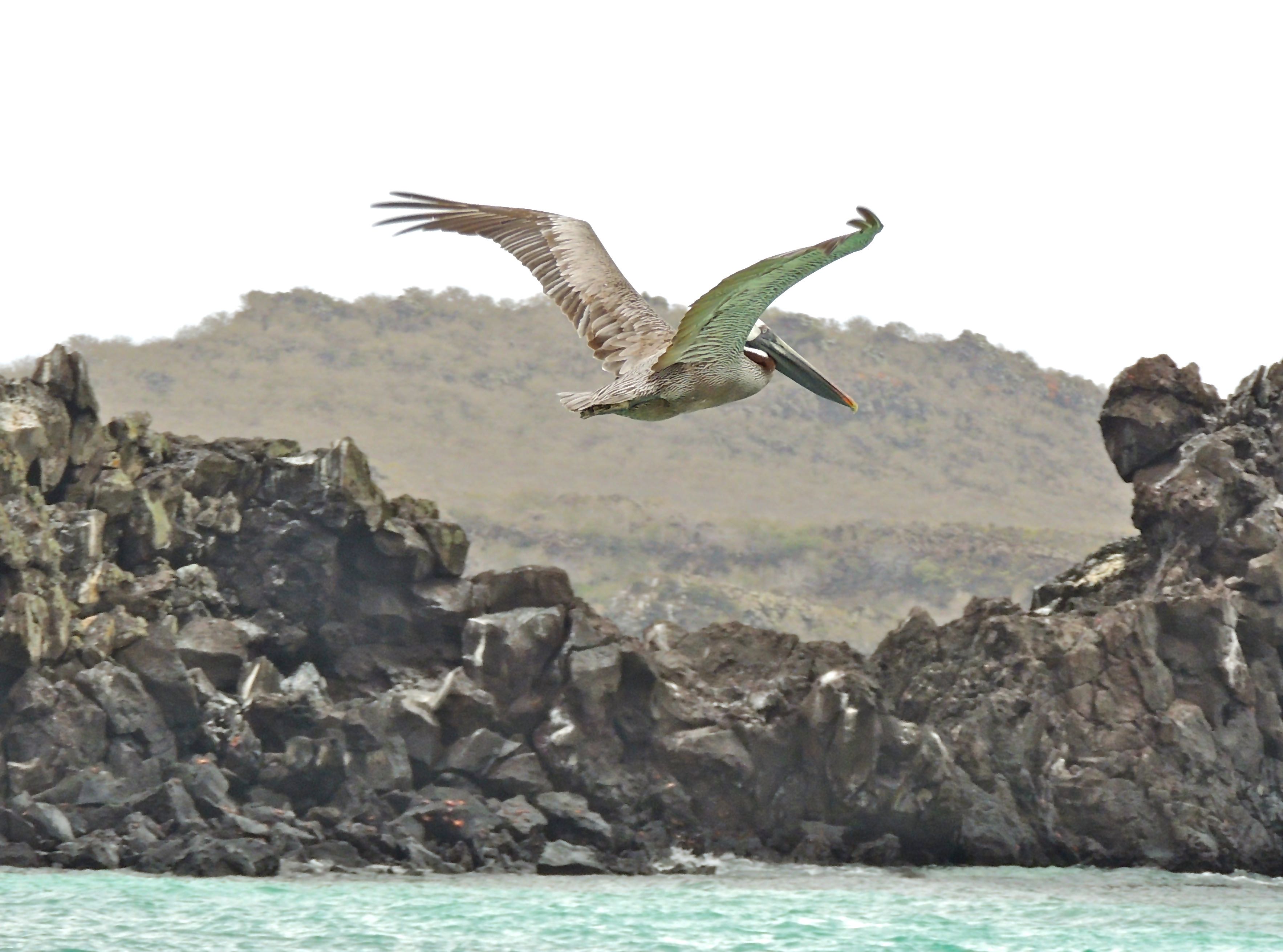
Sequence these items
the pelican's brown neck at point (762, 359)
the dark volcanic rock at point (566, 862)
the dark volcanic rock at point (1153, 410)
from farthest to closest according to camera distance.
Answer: the dark volcanic rock at point (1153, 410)
the dark volcanic rock at point (566, 862)
the pelican's brown neck at point (762, 359)

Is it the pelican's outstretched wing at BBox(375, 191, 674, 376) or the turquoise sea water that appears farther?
the turquoise sea water

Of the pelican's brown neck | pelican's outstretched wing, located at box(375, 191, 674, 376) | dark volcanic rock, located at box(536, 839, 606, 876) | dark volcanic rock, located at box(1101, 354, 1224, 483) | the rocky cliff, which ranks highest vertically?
dark volcanic rock, located at box(1101, 354, 1224, 483)

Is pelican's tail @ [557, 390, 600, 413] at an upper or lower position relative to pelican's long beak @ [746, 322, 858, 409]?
lower

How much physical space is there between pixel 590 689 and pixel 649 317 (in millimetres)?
31890

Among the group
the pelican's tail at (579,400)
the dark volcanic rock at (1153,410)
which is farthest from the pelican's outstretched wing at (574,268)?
the dark volcanic rock at (1153,410)

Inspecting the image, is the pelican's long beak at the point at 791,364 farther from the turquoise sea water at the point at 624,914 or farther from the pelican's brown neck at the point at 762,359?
the turquoise sea water at the point at 624,914

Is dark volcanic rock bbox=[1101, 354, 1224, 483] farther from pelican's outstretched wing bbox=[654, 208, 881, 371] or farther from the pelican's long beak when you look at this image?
pelican's outstretched wing bbox=[654, 208, 881, 371]

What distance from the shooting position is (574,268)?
13312 mm

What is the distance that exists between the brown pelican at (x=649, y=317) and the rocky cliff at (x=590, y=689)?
2946cm

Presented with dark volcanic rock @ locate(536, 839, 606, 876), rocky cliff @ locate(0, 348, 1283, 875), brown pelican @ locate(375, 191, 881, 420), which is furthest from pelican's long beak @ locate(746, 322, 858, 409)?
dark volcanic rock @ locate(536, 839, 606, 876)

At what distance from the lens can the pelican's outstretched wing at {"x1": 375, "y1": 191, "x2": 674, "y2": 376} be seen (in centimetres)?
1239

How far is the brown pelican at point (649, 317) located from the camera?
9586mm

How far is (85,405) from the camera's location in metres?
42.8

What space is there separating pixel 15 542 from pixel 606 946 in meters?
17.2
